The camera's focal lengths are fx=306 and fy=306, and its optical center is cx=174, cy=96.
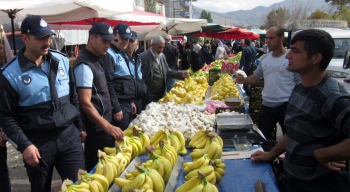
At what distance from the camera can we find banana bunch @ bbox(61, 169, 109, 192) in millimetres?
1934

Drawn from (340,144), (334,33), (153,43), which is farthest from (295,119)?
(334,33)

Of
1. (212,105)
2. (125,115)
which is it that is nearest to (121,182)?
(125,115)

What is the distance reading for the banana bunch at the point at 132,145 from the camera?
2.76m

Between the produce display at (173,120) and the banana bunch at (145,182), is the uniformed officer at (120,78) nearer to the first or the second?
the produce display at (173,120)

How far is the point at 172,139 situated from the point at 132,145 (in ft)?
1.25

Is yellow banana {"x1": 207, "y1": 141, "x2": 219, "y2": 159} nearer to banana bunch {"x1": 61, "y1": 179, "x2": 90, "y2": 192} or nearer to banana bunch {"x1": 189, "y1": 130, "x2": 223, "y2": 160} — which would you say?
banana bunch {"x1": 189, "y1": 130, "x2": 223, "y2": 160}

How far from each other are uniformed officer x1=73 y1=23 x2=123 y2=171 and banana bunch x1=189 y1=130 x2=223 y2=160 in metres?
0.86

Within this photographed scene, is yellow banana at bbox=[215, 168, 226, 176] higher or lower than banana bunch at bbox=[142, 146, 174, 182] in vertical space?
lower

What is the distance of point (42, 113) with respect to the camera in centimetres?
267

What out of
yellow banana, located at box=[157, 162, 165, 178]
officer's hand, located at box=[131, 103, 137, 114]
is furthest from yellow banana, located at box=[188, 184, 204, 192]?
officer's hand, located at box=[131, 103, 137, 114]

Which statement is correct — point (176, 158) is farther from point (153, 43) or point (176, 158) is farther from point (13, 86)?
point (153, 43)

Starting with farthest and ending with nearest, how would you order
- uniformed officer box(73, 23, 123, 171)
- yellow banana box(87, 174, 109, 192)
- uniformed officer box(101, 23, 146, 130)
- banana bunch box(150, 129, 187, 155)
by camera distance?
uniformed officer box(101, 23, 146, 130), uniformed officer box(73, 23, 123, 171), banana bunch box(150, 129, 187, 155), yellow banana box(87, 174, 109, 192)

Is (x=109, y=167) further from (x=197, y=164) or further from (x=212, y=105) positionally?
(x=212, y=105)

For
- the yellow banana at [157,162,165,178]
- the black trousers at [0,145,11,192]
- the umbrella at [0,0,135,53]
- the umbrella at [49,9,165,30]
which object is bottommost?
the black trousers at [0,145,11,192]
